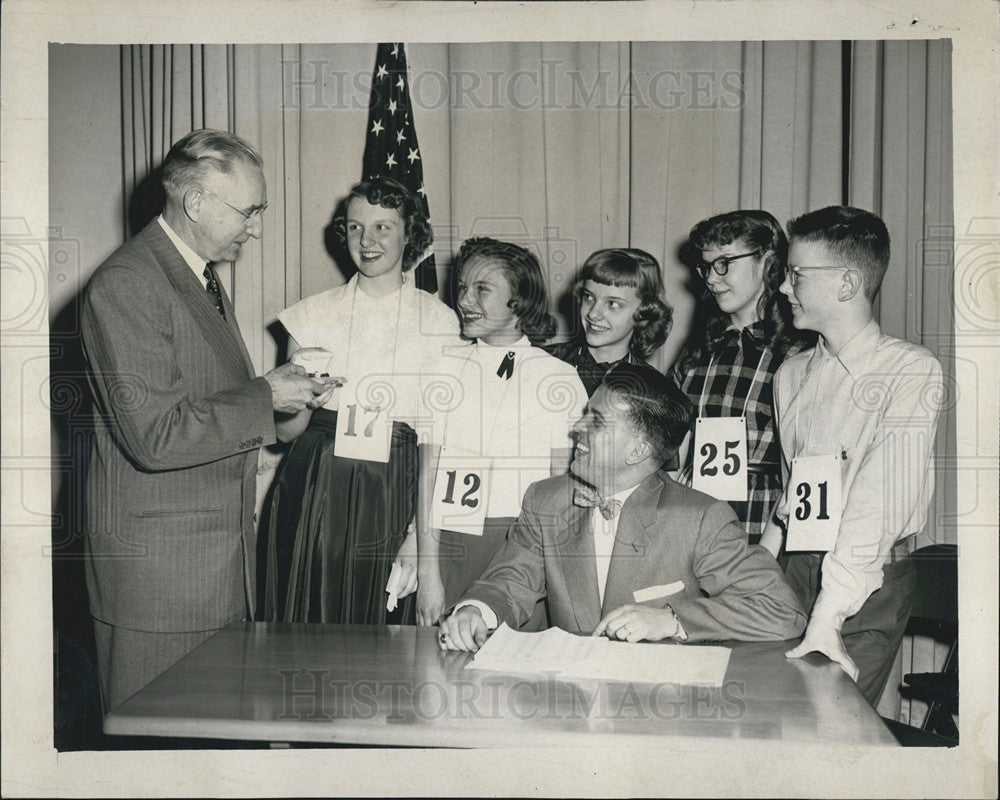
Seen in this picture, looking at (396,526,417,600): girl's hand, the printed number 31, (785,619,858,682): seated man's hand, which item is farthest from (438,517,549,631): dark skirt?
(785,619,858,682): seated man's hand

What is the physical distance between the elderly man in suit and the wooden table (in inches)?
22.2

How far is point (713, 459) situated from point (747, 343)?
1.37 feet

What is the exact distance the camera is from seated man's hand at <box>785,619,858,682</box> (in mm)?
2316

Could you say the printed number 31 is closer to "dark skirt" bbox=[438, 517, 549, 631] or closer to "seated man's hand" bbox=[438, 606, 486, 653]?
"dark skirt" bbox=[438, 517, 549, 631]

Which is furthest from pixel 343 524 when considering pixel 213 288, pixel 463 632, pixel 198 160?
pixel 198 160

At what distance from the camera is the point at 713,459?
3.19 metres

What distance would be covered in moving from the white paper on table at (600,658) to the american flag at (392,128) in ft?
5.74

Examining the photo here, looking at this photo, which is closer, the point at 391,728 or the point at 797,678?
the point at 391,728

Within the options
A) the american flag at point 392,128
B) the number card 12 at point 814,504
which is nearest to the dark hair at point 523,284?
the american flag at point 392,128

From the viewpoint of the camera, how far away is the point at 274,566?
3.38m

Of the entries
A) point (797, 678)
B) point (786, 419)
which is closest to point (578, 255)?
point (786, 419)

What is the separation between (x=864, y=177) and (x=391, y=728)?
8.74 feet

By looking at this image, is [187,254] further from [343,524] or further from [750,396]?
[750,396]

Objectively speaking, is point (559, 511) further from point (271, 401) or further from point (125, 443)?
point (125, 443)
